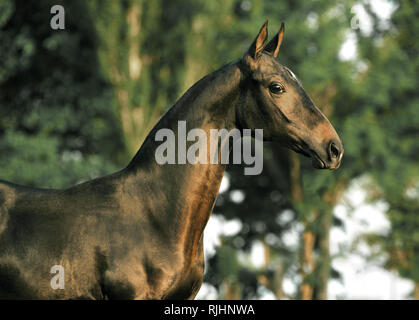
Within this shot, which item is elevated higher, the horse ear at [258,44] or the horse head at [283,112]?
the horse ear at [258,44]

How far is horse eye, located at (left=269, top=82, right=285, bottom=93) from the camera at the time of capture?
120 inches

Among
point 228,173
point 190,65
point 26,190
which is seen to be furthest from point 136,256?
point 228,173

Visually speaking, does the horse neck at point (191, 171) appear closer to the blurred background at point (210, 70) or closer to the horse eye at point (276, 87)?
the horse eye at point (276, 87)

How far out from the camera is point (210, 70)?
17734mm

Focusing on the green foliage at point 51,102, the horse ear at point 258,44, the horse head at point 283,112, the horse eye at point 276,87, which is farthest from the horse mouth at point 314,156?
the green foliage at point 51,102

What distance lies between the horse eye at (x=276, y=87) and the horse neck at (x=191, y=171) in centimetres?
17

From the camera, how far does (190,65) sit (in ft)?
56.1

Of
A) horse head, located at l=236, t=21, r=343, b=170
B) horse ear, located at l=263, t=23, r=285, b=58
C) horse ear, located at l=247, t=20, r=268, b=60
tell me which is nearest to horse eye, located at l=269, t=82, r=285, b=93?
horse head, located at l=236, t=21, r=343, b=170

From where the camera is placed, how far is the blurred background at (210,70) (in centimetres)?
1656

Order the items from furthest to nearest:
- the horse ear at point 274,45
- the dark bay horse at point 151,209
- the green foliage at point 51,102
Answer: the green foliage at point 51,102
the horse ear at point 274,45
the dark bay horse at point 151,209

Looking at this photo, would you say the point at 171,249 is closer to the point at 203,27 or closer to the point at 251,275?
the point at 203,27

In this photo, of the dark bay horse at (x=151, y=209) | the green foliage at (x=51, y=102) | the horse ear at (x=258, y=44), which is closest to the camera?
the dark bay horse at (x=151, y=209)

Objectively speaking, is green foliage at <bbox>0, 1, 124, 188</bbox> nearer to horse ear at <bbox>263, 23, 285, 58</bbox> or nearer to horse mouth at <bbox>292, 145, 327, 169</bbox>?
horse ear at <bbox>263, 23, 285, 58</bbox>

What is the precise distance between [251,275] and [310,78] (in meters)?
8.06
